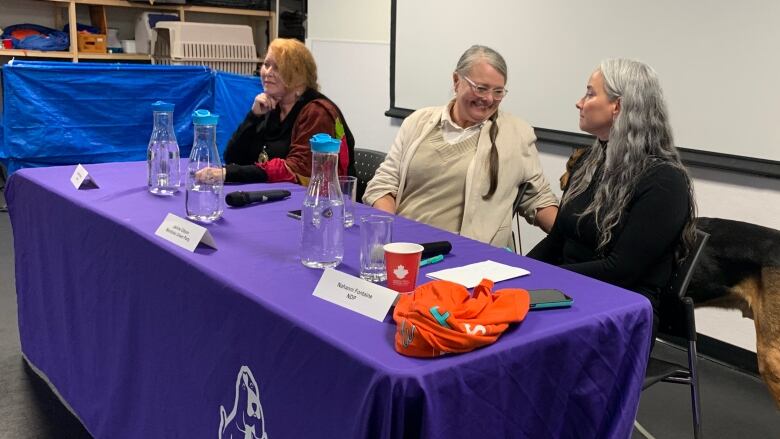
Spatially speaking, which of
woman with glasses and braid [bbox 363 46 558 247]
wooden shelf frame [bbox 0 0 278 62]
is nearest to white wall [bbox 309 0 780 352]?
wooden shelf frame [bbox 0 0 278 62]

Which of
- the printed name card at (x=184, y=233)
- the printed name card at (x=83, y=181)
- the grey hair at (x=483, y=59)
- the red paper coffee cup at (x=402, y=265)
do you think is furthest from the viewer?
the grey hair at (x=483, y=59)

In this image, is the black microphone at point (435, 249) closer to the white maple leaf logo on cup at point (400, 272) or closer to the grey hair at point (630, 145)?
the white maple leaf logo on cup at point (400, 272)

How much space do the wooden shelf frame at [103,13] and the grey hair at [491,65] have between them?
361 centimetres


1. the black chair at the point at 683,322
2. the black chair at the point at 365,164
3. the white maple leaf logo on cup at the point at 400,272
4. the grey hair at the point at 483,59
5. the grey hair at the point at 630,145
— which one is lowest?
the black chair at the point at 683,322

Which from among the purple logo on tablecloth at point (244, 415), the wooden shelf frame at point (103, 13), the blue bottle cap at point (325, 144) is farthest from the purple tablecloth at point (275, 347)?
the wooden shelf frame at point (103, 13)

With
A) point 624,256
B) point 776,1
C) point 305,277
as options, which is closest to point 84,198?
point 305,277

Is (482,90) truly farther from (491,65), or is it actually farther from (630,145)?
(630,145)

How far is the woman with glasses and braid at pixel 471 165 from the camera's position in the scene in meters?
2.30

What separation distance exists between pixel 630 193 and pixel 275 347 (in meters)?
1.12

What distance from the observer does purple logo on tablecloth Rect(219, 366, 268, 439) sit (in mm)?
1263

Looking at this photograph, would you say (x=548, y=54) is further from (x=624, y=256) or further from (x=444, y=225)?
(x=624, y=256)

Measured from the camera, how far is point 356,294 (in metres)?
1.23

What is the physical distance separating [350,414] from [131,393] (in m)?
0.93

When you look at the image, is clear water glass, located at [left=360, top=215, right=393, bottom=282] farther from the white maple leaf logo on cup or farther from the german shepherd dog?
the german shepherd dog
